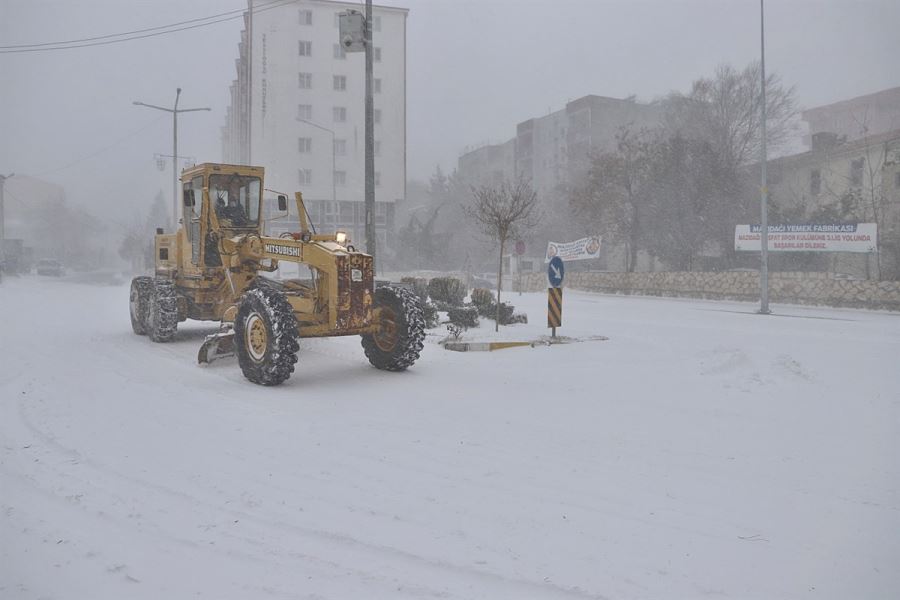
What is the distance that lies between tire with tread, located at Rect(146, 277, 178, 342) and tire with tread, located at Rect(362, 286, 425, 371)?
4209mm

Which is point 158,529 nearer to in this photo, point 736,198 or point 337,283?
point 337,283

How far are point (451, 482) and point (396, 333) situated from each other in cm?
451

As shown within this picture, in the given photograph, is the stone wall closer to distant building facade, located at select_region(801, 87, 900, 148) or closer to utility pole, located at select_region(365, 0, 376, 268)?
distant building facade, located at select_region(801, 87, 900, 148)

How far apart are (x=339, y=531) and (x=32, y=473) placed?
251 cm

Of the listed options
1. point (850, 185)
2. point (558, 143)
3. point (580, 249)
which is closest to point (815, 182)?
point (850, 185)

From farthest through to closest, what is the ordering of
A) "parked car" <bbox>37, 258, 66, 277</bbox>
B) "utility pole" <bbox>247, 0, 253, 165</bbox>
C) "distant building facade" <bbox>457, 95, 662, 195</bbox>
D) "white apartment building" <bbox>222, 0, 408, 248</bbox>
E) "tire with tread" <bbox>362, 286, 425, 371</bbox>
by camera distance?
"distant building facade" <bbox>457, 95, 662, 195</bbox> → "parked car" <bbox>37, 258, 66, 277</bbox> → "white apartment building" <bbox>222, 0, 408, 248</bbox> → "utility pole" <bbox>247, 0, 253, 165</bbox> → "tire with tread" <bbox>362, 286, 425, 371</bbox>

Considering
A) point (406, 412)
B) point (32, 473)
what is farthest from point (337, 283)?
point (32, 473)

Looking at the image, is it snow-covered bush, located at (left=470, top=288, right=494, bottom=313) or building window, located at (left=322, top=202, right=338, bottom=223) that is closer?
snow-covered bush, located at (left=470, top=288, right=494, bottom=313)

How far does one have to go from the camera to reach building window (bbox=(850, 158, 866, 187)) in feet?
91.2

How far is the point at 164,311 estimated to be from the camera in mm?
11289

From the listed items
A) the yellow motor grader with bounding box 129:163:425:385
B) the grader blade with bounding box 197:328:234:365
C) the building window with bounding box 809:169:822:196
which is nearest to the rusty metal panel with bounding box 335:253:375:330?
the yellow motor grader with bounding box 129:163:425:385

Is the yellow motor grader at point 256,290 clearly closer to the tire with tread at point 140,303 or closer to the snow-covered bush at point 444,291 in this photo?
the tire with tread at point 140,303

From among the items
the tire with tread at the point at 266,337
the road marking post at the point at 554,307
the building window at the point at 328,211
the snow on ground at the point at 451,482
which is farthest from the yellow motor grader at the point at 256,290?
the building window at the point at 328,211

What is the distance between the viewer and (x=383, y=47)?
48.8 m
